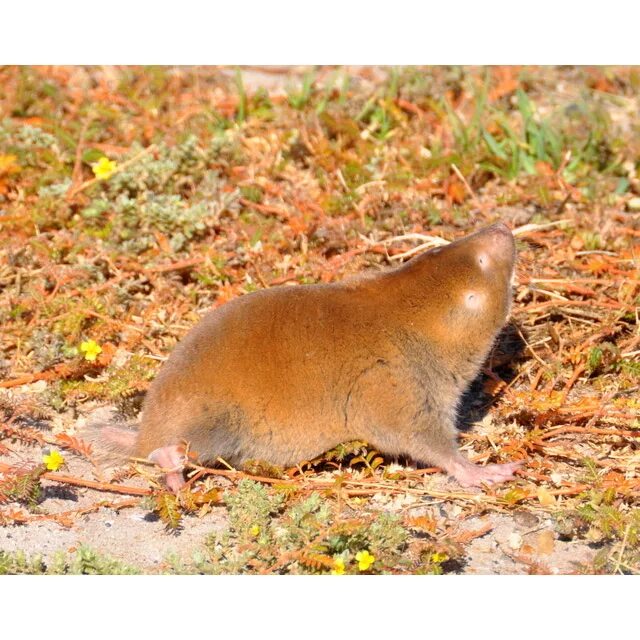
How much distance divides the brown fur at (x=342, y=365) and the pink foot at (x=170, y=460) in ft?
0.19

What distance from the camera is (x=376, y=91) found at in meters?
7.72

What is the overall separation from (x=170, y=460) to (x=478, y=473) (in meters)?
1.41

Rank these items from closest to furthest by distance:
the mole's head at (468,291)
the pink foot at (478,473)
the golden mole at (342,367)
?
the golden mole at (342,367) < the pink foot at (478,473) < the mole's head at (468,291)

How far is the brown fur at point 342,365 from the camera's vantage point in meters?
4.42

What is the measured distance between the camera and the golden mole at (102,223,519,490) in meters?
4.41

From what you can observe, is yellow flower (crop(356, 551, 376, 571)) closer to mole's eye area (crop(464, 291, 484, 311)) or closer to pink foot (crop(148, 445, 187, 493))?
pink foot (crop(148, 445, 187, 493))

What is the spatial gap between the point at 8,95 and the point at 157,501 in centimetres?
458

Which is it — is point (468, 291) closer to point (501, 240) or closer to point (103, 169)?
point (501, 240)

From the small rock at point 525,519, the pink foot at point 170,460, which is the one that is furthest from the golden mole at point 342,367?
the small rock at point 525,519

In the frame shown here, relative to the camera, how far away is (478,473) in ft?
15.0

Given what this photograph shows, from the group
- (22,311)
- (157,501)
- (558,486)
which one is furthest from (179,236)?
(558,486)

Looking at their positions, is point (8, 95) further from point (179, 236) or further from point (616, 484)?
point (616, 484)

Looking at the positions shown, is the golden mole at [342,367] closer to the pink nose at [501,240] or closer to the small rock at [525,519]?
the pink nose at [501,240]

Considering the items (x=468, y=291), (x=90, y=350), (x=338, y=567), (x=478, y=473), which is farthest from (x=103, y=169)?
(x=338, y=567)
